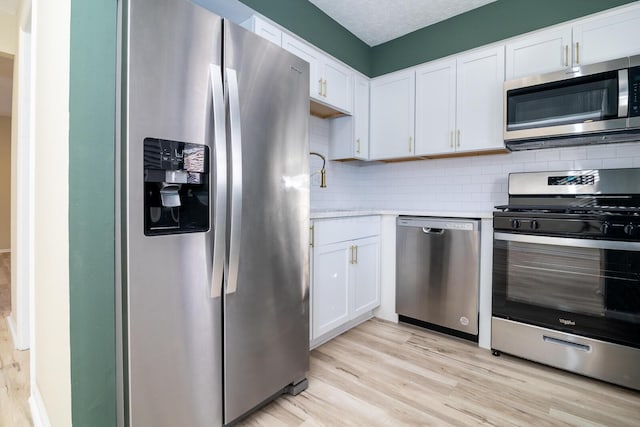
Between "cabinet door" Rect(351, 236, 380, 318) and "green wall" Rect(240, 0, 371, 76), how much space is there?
5.42 feet

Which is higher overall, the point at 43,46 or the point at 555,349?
the point at 43,46

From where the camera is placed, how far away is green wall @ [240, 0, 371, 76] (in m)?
2.17

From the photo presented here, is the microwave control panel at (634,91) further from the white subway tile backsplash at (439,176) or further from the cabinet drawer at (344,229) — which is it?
the cabinet drawer at (344,229)

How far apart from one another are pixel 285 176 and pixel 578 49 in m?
2.19

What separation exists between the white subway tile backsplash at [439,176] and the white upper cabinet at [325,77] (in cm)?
34

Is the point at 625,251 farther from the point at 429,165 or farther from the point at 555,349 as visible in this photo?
the point at 429,165

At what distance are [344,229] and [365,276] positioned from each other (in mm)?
526

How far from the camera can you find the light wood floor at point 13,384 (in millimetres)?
1569

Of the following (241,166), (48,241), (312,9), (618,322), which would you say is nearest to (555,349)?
(618,322)

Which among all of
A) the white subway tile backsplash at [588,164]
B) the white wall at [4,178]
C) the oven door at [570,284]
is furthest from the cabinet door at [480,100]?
the white wall at [4,178]

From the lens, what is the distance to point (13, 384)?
186cm

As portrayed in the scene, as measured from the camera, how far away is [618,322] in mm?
1797

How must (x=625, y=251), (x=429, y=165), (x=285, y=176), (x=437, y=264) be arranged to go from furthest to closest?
1. (x=429, y=165)
2. (x=437, y=264)
3. (x=625, y=251)
4. (x=285, y=176)

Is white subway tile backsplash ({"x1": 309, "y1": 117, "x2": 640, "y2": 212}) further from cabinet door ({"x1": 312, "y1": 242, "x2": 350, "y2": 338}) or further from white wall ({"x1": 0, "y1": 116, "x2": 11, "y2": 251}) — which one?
white wall ({"x1": 0, "y1": 116, "x2": 11, "y2": 251})
